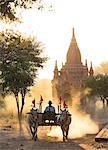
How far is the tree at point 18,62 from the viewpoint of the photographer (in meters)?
18.5

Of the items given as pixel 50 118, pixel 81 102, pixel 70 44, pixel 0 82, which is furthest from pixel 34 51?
pixel 70 44

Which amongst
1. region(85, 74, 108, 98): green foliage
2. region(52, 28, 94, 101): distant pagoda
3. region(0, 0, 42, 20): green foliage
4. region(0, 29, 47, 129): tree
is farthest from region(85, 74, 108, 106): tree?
region(0, 0, 42, 20): green foliage

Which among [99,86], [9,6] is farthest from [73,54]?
[9,6]

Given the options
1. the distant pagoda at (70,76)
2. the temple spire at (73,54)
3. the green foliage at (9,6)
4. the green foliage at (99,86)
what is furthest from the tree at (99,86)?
the green foliage at (9,6)

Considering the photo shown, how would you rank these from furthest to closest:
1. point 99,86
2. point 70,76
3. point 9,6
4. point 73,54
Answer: point 73,54 < point 70,76 < point 99,86 < point 9,6

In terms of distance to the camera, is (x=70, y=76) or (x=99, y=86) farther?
(x=70, y=76)

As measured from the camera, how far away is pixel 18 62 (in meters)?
23.8

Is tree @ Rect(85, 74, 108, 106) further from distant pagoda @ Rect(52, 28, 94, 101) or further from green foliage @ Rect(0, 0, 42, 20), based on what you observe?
green foliage @ Rect(0, 0, 42, 20)

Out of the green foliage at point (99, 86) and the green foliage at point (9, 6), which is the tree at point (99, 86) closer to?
the green foliage at point (99, 86)

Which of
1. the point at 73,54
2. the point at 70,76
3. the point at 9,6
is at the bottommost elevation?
the point at 9,6

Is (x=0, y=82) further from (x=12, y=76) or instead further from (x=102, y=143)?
(x=102, y=143)

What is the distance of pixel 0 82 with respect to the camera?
31906 millimetres

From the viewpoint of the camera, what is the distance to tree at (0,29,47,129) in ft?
60.6

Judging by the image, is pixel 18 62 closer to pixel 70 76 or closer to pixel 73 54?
pixel 70 76
